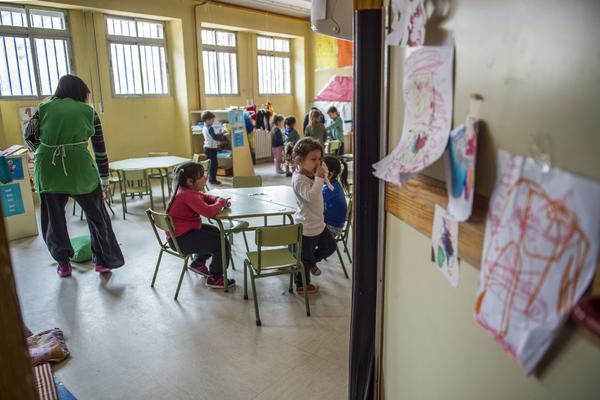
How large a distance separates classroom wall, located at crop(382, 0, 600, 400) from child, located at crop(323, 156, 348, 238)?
225 centimetres

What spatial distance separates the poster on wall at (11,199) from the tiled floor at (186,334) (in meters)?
0.90

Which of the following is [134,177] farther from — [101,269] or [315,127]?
[315,127]

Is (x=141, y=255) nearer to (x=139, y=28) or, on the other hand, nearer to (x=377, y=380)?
(x=377, y=380)

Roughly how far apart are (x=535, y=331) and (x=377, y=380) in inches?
37.4

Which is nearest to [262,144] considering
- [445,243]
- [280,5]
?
[280,5]

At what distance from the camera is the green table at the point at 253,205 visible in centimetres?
322

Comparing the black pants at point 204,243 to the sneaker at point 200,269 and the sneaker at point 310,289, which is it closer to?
the sneaker at point 200,269

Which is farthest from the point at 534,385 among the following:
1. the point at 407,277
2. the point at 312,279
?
the point at 312,279

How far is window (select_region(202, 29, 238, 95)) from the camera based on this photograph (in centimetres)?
916

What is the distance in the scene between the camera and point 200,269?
3609 mm

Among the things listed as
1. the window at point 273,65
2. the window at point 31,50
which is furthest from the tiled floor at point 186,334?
the window at point 273,65

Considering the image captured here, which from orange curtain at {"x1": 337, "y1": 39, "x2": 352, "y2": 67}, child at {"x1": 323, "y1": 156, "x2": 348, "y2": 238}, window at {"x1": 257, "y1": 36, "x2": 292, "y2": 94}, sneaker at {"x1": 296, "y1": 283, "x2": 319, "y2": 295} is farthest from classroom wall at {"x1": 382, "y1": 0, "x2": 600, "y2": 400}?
window at {"x1": 257, "y1": 36, "x2": 292, "y2": 94}

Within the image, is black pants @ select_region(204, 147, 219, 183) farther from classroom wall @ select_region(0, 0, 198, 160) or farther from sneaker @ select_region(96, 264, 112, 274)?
sneaker @ select_region(96, 264, 112, 274)

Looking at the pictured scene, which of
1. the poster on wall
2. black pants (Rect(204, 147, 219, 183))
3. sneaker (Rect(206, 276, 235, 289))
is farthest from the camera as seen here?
black pants (Rect(204, 147, 219, 183))
